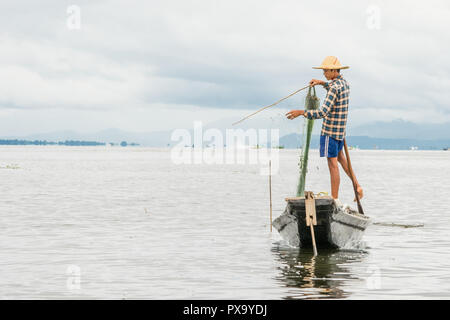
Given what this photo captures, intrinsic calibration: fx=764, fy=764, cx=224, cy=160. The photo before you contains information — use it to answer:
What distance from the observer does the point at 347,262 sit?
15.5 meters

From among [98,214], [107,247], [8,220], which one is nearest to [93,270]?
[107,247]

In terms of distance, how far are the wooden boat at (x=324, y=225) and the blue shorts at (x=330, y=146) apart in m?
1.05

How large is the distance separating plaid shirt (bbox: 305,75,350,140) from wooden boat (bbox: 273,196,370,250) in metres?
1.47

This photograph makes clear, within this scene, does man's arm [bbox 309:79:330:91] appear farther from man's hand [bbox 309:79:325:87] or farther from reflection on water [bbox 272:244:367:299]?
reflection on water [bbox 272:244:367:299]

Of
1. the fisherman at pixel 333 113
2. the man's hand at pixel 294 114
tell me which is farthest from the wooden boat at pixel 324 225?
the man's hand at pixel 294 114

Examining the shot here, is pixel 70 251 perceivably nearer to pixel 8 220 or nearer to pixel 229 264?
pixel 229 264

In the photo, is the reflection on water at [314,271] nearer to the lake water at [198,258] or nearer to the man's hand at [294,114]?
the lake water at [198,258]

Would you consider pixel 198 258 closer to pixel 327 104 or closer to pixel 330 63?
pixel 327 104

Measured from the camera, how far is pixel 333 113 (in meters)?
15.7

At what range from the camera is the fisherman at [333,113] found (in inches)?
613

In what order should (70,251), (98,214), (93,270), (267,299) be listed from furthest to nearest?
(98,214)
(70,251)
(93,270)
(267,299)

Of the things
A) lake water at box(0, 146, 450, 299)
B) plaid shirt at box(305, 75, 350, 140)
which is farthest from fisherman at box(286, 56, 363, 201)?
lake water at box(0, 146, 450, 299)

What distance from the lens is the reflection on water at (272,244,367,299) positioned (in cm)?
1244
